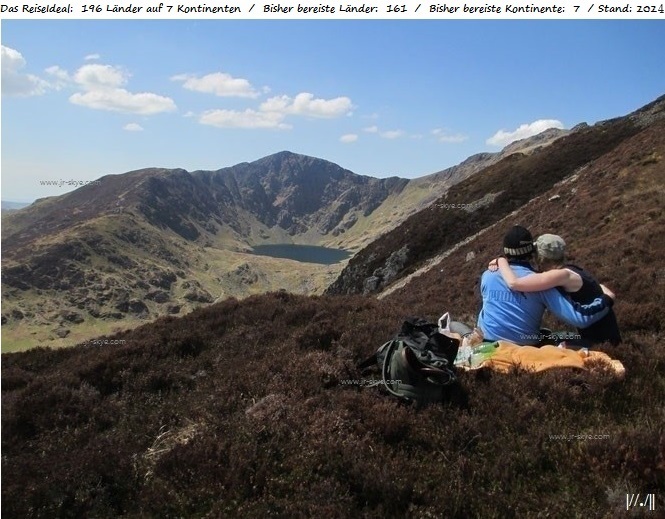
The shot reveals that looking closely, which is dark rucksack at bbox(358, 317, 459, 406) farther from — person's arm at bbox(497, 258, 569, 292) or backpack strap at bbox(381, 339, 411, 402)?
person's arm at bbox(497, 258, 569, 292)

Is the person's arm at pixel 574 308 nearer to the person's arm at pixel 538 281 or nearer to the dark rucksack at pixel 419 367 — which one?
the person's arm at pixel 538 281

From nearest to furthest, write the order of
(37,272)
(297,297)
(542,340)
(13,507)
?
(13,507), (542,340), (297,297), (37,272)

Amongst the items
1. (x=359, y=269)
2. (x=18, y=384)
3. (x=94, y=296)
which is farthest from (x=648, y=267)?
(x=94, y=296)

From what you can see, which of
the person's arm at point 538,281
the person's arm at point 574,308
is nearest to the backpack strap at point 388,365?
the person's arm at point 538,281

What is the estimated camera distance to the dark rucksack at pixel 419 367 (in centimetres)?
524

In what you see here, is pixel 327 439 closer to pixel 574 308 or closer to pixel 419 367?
pixel 419 367

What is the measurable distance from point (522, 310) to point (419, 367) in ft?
6.04

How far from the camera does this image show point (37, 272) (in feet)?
552

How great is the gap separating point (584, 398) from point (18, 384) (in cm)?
1061

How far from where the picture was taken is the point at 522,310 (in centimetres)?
614

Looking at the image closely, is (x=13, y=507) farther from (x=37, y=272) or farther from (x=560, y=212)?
(x=37, y=272)

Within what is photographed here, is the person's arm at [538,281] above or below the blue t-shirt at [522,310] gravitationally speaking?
above

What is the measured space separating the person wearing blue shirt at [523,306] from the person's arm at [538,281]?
0.54 feet

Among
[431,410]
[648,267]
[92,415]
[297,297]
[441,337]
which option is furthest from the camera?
[297,297]
